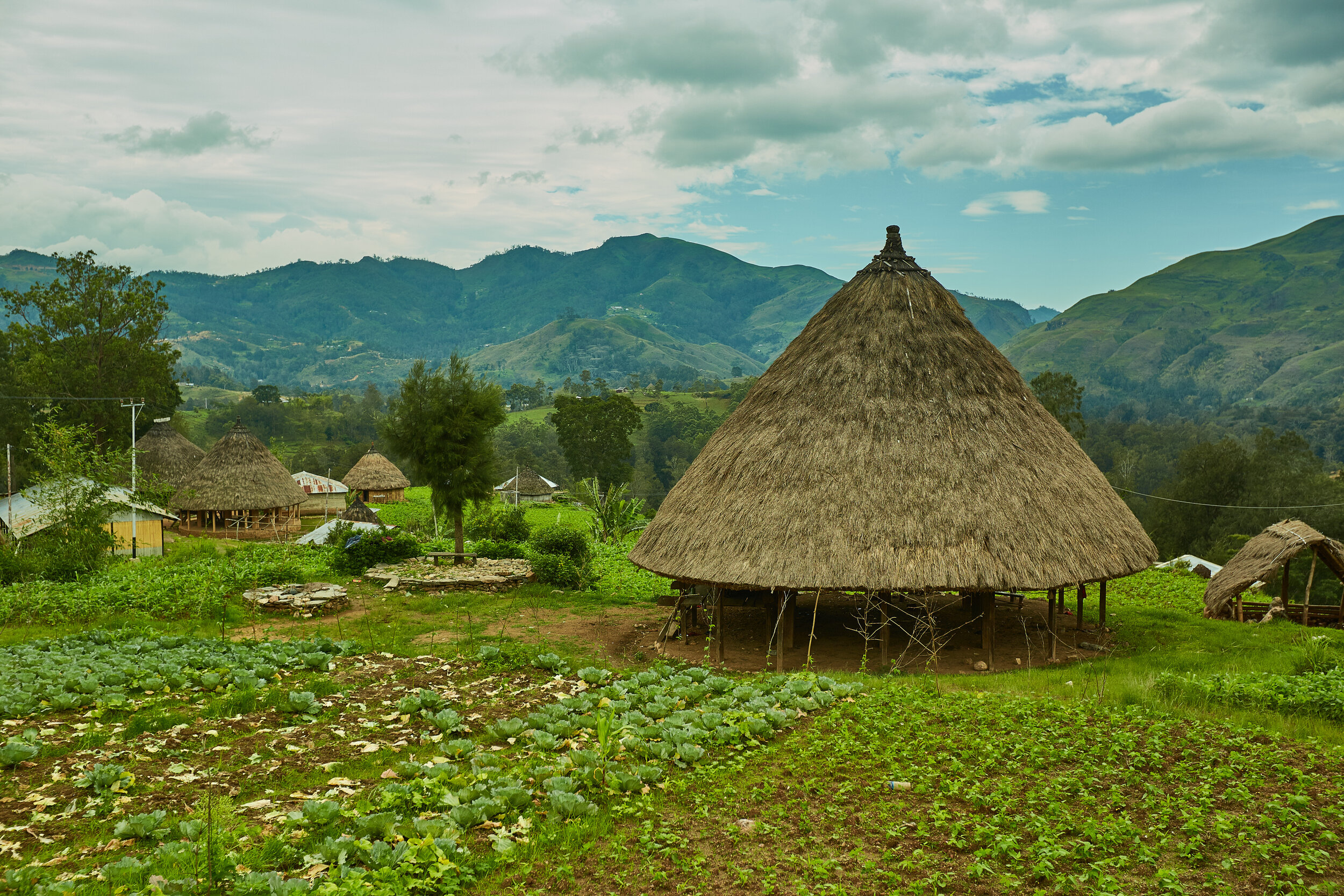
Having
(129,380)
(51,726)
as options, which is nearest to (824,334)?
(51,726)

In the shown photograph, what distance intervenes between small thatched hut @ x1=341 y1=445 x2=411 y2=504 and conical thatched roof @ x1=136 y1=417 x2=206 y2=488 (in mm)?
13671

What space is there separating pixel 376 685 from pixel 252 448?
34933 millimetres

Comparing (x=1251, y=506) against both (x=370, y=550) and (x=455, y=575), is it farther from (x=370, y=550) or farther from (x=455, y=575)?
(x=370, y=550)

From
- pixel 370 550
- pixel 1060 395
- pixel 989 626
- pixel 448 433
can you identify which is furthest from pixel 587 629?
pixel 1060 395

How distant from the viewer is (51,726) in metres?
9.09

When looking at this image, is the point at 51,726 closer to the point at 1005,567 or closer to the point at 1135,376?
the point at 1005,567

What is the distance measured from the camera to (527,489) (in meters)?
66.2

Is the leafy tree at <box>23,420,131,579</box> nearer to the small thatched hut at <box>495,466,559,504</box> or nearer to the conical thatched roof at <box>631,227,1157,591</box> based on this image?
the conical thatched roof at <box>631,227,1157,591</box>

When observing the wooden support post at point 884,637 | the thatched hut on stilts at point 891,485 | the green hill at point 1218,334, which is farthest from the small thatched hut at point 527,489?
the green hill at point 1218,334

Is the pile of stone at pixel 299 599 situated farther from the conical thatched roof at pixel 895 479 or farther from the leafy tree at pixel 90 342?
the leafy tree at pixel 90 342

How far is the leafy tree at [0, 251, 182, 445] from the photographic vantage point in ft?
146

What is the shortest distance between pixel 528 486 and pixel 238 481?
28.0 metres

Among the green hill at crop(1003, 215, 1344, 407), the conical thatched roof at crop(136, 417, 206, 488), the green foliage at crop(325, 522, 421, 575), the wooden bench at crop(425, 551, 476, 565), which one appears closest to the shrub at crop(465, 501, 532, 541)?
the wooden bench at crop(425, 551, 476, 565)

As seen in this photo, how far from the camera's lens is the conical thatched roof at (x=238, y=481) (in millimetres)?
39375
